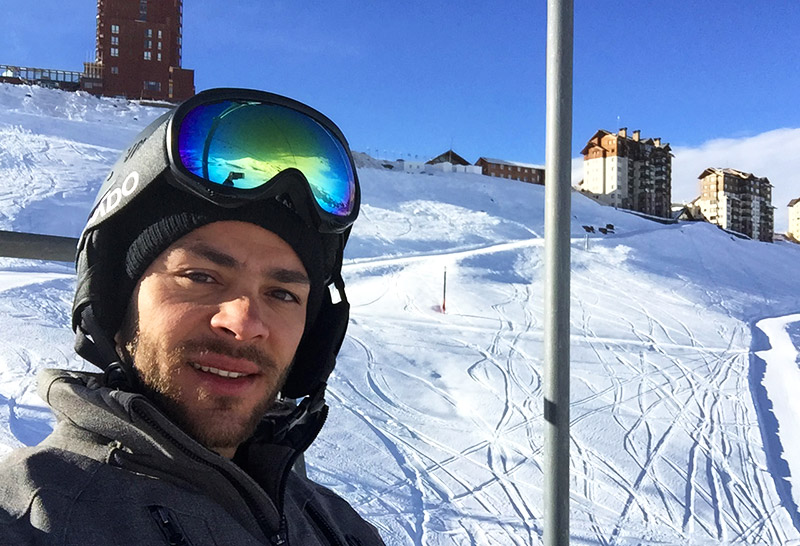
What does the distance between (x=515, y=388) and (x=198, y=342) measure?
7.55m

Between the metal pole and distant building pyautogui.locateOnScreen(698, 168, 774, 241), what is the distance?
7016 cm

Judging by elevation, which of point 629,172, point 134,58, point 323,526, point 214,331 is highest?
point 134,58

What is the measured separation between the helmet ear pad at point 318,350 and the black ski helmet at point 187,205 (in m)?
0.07

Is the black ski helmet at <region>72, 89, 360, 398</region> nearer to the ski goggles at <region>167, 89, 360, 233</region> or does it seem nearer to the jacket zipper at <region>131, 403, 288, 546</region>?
the ski goggles at <region>167, 89, 360, 233</region>

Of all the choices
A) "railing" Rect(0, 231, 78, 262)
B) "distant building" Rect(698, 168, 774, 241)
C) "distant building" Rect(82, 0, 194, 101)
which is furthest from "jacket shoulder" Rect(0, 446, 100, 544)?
"distant building" Rect(698, 168, 774, 241)

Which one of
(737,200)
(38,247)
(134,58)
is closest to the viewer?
(38,247)

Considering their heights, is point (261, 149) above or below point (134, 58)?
below

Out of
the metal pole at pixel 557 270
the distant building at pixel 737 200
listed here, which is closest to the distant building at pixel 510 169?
the distant building at pixel 737 200

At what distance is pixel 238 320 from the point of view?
1215mm

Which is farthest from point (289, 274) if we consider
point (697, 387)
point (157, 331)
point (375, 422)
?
point (697, 387)

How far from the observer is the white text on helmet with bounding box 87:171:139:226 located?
1294 mm

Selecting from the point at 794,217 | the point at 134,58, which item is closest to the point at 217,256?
the point at 134,58

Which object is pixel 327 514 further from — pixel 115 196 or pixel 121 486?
pixel 115 196

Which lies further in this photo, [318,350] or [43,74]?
[43,74]
